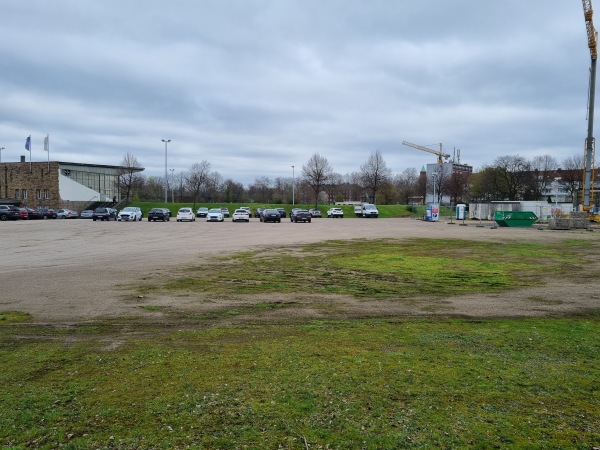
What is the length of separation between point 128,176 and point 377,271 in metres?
79.4

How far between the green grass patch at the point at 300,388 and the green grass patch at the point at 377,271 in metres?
3.70

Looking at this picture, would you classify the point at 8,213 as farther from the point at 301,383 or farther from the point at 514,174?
the point at 514,174

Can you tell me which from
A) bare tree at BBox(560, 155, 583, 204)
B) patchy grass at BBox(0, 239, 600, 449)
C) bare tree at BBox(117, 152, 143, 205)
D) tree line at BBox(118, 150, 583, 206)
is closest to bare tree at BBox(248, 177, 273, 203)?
tree line at BBox(118, 150, 583, 206)

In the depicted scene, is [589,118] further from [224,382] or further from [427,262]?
[224,382]

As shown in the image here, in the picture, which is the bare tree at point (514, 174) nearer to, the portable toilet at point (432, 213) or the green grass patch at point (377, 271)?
the portable toilet at point (432, 213)

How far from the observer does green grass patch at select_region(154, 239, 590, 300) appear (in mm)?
10570

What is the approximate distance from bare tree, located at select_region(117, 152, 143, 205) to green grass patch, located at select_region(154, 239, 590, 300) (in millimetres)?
70184

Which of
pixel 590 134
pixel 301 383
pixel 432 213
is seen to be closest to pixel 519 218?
pixel 590 134

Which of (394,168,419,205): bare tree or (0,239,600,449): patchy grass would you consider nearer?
(0,239,600,449): patchy grass

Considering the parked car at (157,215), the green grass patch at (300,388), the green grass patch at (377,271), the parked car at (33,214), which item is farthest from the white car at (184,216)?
the green grass patch at (300,388)

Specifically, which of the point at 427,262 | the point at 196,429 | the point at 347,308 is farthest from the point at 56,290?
the point at 427,262

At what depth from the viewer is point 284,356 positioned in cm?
553

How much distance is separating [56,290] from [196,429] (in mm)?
7723

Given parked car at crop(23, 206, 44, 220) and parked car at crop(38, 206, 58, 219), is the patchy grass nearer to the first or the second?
parked car at crop(23, 206, 44, 220)
